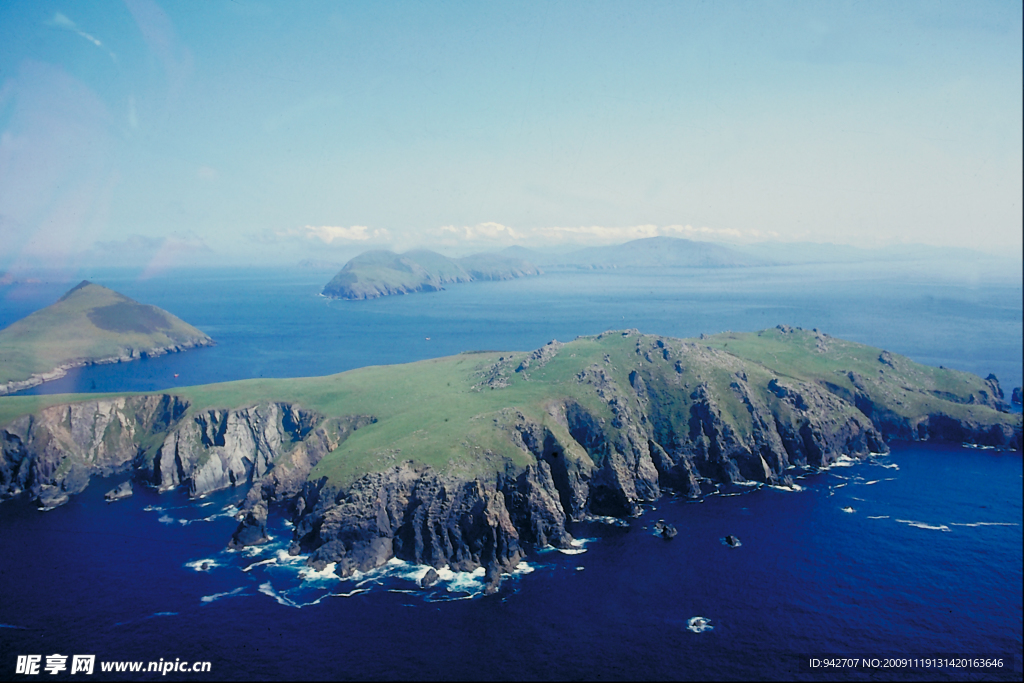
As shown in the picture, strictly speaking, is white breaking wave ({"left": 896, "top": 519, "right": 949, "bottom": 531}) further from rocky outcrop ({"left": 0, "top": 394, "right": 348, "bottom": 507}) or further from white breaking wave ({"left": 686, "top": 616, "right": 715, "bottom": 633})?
rocky outcrop ({"left": 0, "top": 394, "right": 348, "bottom": 507})

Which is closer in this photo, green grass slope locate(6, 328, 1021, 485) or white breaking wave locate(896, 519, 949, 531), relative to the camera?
white breaking wave locate(896, 519, 949, 531)

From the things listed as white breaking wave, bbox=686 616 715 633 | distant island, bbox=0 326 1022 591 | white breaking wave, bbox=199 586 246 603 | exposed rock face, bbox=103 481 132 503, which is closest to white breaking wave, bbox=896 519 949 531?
distant island, bbox=0 326 1022 591

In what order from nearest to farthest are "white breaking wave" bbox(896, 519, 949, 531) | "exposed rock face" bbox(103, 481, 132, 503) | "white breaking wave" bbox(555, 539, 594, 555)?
"white breaking wave" bbox(555, 539, 594, 555) < "white breaking wave" bbox(896, 519, 949, 531) < "exposed rock face" bbox(103, 481, 132, 503)

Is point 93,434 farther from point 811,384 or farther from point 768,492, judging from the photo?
point 811,384

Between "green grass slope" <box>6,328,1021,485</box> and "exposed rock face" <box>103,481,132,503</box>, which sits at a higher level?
"green grass slope" <box>6,328,1021,485</box>

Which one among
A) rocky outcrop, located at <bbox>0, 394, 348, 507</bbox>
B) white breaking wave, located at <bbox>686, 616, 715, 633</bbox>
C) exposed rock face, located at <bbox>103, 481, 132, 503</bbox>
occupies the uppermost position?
rocky outcrop, located at <bbox>0, 394, 348, 507</bbox>

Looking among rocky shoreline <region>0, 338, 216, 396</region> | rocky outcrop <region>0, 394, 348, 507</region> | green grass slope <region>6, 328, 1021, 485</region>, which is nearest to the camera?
green grass slope <region>6, 328, 1021, 485</region>

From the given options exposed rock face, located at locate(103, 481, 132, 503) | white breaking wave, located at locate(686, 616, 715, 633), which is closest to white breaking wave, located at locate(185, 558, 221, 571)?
exposed rock face, located at locate(103, 481, 132, 503)

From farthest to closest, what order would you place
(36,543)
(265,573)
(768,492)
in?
(768,492) → (36,543) → (265,573)

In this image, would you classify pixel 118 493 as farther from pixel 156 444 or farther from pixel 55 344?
pixel 55 344

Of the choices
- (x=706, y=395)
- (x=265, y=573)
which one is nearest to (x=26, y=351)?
(x=265, y=573)
